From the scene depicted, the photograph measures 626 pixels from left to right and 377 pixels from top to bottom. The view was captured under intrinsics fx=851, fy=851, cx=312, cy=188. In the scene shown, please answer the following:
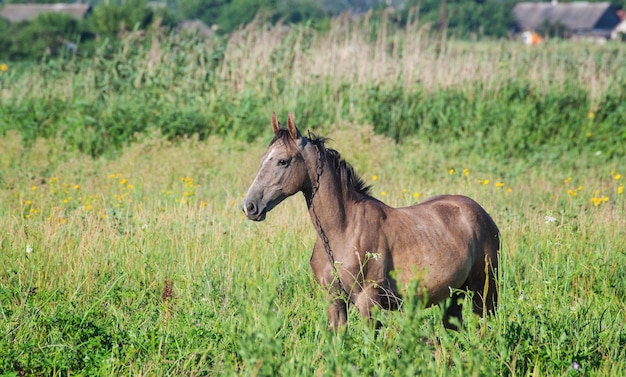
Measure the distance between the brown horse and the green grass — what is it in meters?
0.20

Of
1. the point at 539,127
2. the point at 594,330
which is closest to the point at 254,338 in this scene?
the point at 594,330

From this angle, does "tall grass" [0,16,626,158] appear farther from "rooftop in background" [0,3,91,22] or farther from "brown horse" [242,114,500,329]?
"rooftop in background" [0,3,91,22]

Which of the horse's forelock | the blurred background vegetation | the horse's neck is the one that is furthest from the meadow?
the blurred background vegetation

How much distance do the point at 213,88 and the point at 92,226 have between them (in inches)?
282

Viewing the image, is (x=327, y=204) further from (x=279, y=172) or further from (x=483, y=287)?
(x=483, y=287)

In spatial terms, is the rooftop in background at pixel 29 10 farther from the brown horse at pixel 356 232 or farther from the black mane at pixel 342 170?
the brown horse at pixel 356 232

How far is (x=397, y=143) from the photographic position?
43.4 feet

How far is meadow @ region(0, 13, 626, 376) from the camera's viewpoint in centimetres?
462

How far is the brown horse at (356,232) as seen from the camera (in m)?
4.97

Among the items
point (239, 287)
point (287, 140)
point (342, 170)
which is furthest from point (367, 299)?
point (239, 287)

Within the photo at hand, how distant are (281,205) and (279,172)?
3243mm

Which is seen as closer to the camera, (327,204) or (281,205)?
(327,204)

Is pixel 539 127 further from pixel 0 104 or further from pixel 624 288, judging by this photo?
pixel 0 104

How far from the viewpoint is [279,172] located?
196 inches
